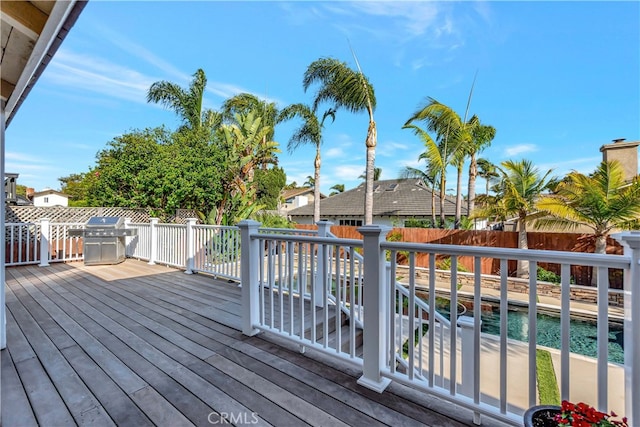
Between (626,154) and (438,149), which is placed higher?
(438,149)

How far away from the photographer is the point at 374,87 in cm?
1168

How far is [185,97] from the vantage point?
12414 millimetres

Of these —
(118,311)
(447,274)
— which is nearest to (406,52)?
(447,274)

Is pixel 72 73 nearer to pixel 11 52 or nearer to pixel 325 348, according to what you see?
pixel 11 52

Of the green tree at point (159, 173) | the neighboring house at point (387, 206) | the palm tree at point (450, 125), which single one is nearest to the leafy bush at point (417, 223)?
the neighboring house at point (387, 206)

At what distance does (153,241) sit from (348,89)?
29.8ft

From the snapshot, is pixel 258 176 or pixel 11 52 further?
pixel 258 176

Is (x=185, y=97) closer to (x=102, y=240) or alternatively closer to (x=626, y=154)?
(x=102, y=240)

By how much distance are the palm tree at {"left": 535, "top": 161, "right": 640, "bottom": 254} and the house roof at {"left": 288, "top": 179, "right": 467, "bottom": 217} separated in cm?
856

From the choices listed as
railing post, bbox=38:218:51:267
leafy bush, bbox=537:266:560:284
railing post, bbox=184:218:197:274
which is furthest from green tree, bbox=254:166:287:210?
leafy bush, bbox=537:266:560:284

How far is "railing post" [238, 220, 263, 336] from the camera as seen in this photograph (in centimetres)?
289

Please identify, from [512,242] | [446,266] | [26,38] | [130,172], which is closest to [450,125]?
[512,242]

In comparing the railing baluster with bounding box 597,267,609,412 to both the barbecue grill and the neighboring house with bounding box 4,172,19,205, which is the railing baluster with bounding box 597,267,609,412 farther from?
the neighboring house with bounding box 4,172,19,205

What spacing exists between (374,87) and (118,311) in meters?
11.4
